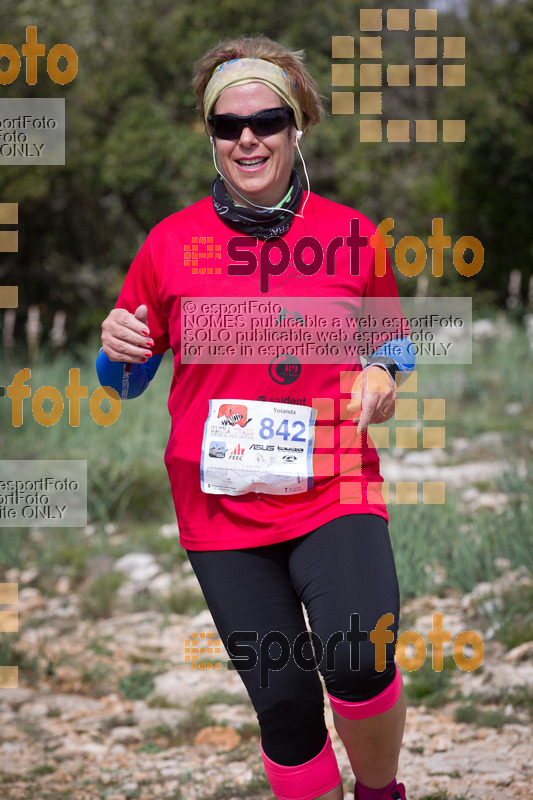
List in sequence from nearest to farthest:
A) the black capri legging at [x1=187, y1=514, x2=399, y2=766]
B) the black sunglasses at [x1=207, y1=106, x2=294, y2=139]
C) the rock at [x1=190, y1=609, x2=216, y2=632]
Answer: the black capri legging at [x1=187, y1=514, x2=399, y2=766] < the black sunglasses at [x1=207, y1=106, x2=294, y2=139] < the rock at [x1=190, y1=609, x2=216, y2=632]

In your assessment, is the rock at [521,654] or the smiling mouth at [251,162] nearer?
the smiling mouth at [251,162]

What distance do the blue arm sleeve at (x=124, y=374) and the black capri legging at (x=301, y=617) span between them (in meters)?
0.53

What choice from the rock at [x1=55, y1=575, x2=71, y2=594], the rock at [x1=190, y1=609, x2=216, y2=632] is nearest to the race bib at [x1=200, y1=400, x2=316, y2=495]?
the rock at [x1=190, y1=609, x2=216, y2=632]

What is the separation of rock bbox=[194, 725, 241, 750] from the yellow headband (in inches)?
88.2

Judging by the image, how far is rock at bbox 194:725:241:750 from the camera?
11.4 feet

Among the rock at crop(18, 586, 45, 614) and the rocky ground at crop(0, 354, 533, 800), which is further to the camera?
the rock at crop(18, 586, 45, 614)

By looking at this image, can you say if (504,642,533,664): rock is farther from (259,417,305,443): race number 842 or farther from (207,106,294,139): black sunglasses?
(207,106,294,139): black sunglasses

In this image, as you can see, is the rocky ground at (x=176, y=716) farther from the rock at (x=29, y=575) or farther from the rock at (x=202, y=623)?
the rock at (x=29, y=575)

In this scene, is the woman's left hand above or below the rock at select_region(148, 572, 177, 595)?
above

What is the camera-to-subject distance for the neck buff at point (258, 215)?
91.8 inches

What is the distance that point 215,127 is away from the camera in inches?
96.7

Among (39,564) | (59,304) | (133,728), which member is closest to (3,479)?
(39,564)

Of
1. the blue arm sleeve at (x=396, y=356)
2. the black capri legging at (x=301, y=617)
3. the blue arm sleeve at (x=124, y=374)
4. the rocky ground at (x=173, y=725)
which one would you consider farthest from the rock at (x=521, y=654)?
the blue arm sleeve at (x=124, y=374)

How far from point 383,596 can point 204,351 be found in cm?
73
